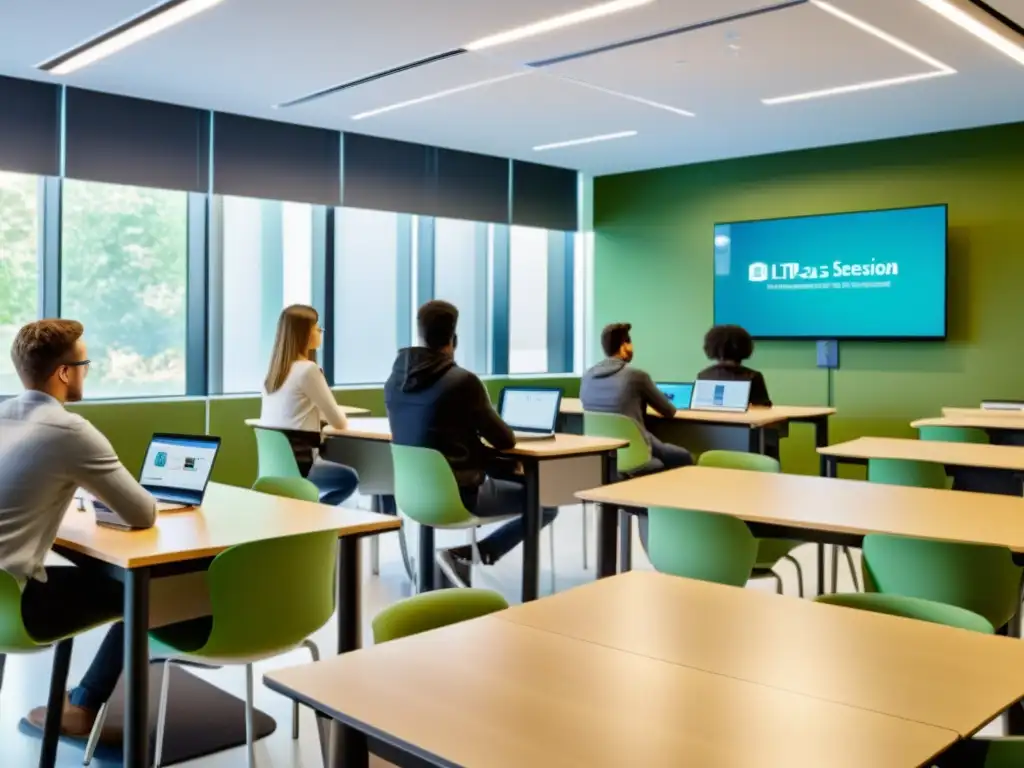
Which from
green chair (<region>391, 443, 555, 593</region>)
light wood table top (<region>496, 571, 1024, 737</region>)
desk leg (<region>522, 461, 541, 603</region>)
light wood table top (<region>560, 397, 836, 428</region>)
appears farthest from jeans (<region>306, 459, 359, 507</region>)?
light wood table top (<region>496, 571, 1024, 737</region>)

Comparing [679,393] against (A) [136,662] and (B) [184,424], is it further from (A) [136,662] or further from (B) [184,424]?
(A) [136,662]

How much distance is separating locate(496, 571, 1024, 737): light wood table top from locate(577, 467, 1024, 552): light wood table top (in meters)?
0.69

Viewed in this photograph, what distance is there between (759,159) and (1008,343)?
2559 mm

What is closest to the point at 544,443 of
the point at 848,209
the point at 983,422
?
the point at 983,422

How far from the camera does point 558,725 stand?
4.72ft

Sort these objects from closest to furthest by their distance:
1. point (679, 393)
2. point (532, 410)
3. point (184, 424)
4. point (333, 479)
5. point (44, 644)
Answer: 1. point (44, 644)
2. point (532, 410)
3. point (333, 479)
4. point (679, 393)
5. point (184, 424)

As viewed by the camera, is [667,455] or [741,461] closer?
[741,461]

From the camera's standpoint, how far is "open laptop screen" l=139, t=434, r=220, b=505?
304 centimetres

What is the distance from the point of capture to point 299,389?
4.71m

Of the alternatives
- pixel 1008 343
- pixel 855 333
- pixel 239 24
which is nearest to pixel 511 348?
pixel 855 333

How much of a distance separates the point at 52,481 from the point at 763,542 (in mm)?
2407

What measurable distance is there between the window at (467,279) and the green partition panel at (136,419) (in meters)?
2.46

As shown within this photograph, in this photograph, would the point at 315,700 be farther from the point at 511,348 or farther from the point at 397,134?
the point at 511,348

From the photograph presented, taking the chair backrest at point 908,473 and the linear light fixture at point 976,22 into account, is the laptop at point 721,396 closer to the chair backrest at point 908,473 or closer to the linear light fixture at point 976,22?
the chair backrest at point 908,473
